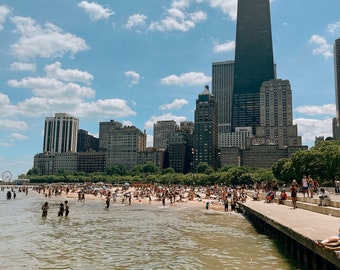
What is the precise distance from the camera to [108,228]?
32.1 meters

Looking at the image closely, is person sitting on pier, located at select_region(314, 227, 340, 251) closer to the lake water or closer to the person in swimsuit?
the lake water

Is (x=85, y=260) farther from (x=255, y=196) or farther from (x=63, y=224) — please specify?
(x=255, y=196)

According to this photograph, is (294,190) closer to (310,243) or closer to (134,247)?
(134,247)

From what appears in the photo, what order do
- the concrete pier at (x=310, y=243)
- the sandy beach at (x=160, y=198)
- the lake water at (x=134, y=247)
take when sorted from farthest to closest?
the sandy beach at (x=160, y=198)
the lake water at (x=134, y=247)
the concrete pier at (x=310, y=243)

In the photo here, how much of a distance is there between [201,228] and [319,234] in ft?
58.7

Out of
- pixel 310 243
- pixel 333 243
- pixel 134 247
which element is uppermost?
pixel 333 243

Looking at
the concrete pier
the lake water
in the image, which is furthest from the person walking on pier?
the concrete pier

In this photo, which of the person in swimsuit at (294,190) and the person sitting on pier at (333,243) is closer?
the person sitting on pier at (333,243)

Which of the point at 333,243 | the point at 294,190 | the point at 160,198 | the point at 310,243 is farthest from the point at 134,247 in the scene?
the point at 160,198

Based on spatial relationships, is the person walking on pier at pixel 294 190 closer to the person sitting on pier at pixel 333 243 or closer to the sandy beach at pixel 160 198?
the person sitting on pier at pixel 333 243

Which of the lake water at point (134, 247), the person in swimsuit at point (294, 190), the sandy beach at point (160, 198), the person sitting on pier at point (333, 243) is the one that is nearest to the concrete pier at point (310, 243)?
the person sitting on pier at point (333, 243)

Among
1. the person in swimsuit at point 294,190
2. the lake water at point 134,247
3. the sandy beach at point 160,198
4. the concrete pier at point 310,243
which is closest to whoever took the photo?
the concrete pier at point 310,243

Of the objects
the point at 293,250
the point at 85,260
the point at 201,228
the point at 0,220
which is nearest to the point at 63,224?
the point at 0,220

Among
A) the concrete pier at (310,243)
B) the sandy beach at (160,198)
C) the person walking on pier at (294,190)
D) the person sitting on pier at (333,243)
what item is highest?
the person walking on pier at (294,190)
